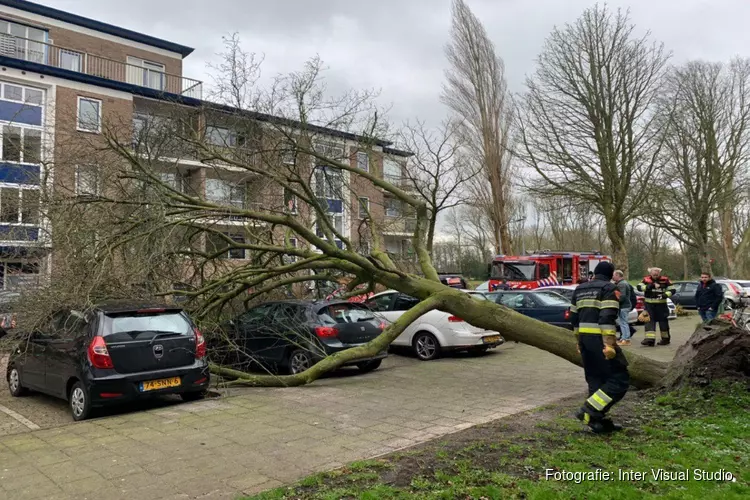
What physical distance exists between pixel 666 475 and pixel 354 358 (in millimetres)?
4873

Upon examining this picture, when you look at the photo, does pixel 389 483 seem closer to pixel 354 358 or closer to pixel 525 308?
pixel 354 358

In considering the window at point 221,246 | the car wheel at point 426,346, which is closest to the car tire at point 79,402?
the window at point 221,246

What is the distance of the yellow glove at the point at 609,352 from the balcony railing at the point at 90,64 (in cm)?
2235

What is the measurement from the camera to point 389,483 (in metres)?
4.28

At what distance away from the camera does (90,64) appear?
27.6m

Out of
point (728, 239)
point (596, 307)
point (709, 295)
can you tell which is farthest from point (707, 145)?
point (596, 307)

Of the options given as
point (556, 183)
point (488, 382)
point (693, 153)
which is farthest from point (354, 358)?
point (693, 153)

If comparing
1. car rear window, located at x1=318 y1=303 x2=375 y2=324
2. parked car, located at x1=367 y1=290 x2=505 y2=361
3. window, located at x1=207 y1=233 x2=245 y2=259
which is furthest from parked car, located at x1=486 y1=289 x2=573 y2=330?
window, located at x1=207 y1=233 x2=245 y2=259

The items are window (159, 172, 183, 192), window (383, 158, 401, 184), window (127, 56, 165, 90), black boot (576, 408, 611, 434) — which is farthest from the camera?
window (127, 56, 165, 90)

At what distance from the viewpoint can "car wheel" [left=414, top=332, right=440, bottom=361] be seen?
39.3ft

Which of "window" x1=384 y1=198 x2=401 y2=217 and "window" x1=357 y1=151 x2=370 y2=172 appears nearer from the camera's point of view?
"window" x1=357 y1=151 x2=370 y2=172

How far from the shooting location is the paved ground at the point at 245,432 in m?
4.71

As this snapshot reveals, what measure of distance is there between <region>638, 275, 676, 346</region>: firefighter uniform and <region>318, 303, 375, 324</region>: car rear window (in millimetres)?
6715

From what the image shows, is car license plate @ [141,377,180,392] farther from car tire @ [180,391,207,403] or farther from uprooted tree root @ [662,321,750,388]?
uprooted tree root @ [662,321,750,388]
